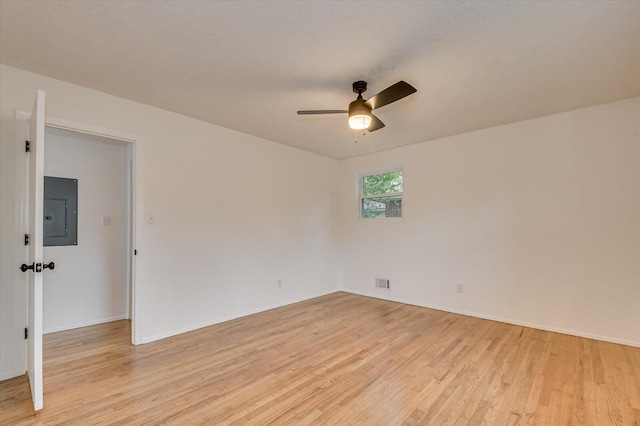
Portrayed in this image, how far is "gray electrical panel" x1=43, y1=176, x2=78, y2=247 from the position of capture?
3463mm

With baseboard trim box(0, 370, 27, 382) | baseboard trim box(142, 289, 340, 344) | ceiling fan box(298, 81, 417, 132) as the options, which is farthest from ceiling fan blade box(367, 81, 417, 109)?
baseboard trim box(0, 370, 27, 382)

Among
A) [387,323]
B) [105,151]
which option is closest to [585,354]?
[387,323]

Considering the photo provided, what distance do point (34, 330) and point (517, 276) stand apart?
4609 mm

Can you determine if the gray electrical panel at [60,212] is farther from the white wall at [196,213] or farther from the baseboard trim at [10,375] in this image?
the baseboard trim at [10,375]

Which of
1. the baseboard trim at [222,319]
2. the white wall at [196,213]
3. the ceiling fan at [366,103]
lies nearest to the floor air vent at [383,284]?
the baseboard trim at [222,319]

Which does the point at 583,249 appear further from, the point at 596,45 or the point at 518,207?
the point at 596,45

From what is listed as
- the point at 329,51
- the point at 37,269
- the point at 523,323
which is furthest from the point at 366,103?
the point at 523,323

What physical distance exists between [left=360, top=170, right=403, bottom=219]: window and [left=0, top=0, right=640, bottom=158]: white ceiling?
1.72 m

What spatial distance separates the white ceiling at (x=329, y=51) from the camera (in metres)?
1.76

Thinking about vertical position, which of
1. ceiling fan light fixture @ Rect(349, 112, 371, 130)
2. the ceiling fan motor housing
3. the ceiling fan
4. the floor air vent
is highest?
the ceiling fan motor housing

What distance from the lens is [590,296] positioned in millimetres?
3154

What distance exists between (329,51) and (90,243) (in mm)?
3773

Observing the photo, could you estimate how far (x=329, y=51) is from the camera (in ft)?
7.04

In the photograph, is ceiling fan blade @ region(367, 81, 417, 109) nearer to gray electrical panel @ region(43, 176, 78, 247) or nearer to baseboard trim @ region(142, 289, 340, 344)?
baseboard trim @ region(142, 289, 340, 344)
